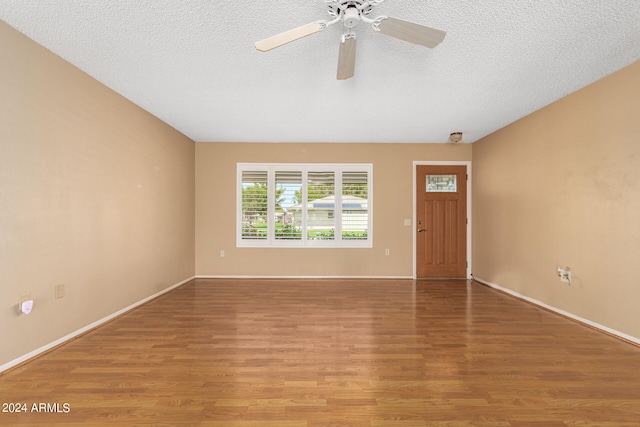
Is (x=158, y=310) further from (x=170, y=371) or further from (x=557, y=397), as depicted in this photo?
(x=557, y=397)

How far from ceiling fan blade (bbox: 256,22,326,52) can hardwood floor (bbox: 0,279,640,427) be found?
2257mm

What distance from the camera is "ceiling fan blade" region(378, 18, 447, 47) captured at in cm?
170

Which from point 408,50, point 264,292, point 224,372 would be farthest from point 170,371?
point 408,50

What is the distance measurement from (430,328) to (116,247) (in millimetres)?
3597

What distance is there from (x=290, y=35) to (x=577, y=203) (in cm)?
353

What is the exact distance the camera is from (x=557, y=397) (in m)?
1.85

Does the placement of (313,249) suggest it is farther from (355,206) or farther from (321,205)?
(355,206)

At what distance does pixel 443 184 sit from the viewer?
538 cm

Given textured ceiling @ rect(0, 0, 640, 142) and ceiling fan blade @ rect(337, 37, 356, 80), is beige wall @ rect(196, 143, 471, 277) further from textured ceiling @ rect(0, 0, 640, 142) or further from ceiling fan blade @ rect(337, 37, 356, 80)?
ceiling fan blade @ rect(337, 37, 356, 80)

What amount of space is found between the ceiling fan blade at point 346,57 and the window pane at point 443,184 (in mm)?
3654

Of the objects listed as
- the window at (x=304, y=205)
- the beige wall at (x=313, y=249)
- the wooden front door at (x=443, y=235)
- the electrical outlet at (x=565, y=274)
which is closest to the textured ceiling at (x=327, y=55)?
the beige wall at (x=313, y=249)

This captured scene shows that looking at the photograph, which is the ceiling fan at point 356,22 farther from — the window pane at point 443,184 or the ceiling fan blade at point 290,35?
the window pane at point 443,184

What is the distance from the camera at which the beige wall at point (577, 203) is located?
2.70 m

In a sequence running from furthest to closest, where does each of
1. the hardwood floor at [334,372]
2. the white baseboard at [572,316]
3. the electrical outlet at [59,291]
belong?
1. the white baseboard at [572,316]
2. the electrical outlet at [59,291]
3. the hardwood floor at [334,372]
